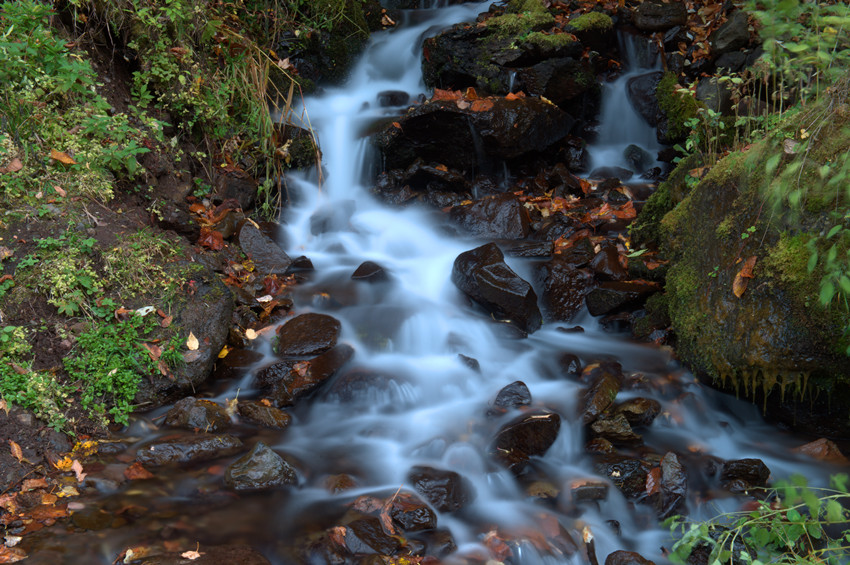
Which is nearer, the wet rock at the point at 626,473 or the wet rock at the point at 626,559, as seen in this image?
the wet rock at the point at 626,559

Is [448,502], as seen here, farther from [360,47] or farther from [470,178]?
[360,47]

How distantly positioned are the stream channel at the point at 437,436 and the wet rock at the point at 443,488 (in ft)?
0.15

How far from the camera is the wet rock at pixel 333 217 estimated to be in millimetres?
7258

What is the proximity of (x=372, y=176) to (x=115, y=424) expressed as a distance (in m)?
5.15

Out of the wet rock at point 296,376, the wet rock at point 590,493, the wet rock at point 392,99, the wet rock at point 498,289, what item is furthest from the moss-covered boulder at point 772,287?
the wet rock at point 392,99

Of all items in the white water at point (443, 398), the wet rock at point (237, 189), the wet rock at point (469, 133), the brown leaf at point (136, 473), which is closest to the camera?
the brown leaf at point (136, 473)

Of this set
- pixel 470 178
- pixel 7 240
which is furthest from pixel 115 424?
pixel 470 178

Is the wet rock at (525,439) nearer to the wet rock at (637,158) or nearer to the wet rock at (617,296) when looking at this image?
the wet rock at (617,296)

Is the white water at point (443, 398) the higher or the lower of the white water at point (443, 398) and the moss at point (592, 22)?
the lower

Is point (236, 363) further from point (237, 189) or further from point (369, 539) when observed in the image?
point (237, 189)

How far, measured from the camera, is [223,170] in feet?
21.5

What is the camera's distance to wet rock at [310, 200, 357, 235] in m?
7.26

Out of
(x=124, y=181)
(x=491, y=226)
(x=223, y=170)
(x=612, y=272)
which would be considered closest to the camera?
(x=124, y=181)

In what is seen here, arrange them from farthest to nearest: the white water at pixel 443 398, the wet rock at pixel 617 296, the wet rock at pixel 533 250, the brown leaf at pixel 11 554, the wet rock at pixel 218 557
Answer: the wet rock at pixel 533 250, the wet rock at pixel 617 296, the white water at pixel 443 398, the wet rock at pixel 218 557, the brown leaf at pixel 11 554
